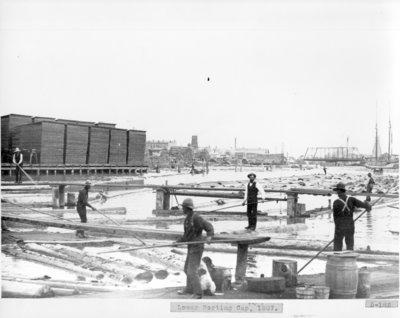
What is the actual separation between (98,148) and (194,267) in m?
6.50

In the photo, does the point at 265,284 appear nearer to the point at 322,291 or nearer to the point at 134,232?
the point at 322,291

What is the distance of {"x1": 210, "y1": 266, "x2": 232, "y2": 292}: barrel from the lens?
4645mm

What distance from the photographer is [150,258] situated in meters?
5.40

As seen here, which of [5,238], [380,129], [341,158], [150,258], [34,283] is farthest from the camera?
[341,158]

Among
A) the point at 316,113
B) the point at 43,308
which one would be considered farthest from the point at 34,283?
the point at 316,113

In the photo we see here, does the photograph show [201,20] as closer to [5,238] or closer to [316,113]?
[316,113]

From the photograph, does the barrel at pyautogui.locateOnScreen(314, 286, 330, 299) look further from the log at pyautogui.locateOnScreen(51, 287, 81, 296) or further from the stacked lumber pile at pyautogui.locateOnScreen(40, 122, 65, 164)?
the stacked lumber pile at pyautogui.locateOnScreen(40, 122, 65, 164)

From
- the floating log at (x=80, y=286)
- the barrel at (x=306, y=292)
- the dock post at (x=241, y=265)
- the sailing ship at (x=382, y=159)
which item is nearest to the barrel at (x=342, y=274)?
the barrel at (x=306, y=292)

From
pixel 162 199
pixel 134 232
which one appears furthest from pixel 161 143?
pixel 134 232

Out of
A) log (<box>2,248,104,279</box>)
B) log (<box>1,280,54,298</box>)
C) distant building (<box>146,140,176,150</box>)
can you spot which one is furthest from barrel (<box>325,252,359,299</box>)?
distant building (<box>146,140,176,150</box>)

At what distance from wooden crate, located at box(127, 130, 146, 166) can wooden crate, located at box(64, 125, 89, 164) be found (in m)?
0.88

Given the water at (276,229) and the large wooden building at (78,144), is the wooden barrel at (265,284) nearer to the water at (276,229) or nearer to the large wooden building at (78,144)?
the water at (276,229)

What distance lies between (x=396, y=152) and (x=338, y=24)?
179cm

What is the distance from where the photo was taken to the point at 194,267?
177 inches
